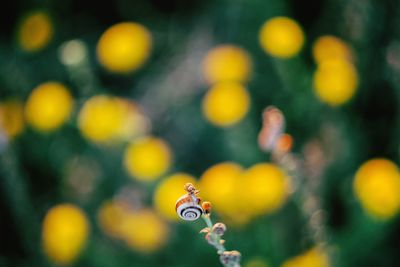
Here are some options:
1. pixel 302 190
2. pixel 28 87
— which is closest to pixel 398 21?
pixel 302 190

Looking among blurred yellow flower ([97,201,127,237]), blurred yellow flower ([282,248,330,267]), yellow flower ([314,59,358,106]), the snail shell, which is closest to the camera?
the snail shell

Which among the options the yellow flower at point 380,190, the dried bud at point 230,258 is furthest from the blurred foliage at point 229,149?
the dried bud at point 230,258

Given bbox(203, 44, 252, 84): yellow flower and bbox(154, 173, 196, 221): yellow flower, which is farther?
bbox(203, 44, 252, 84): yellow flower

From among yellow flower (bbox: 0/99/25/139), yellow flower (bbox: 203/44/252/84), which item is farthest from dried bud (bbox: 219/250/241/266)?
yellow flower (bbox: 0/99/25/139)

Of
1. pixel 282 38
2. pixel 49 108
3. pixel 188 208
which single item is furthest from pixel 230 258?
pixel 49 108

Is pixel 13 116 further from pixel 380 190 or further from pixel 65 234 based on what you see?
pixel 380 190

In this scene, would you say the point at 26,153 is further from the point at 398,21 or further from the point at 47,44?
the point at 398,21

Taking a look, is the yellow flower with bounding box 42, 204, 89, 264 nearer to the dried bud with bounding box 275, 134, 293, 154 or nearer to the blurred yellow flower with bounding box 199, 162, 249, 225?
the blurred yellow flower with bounding box 199, 162, 249, 225
